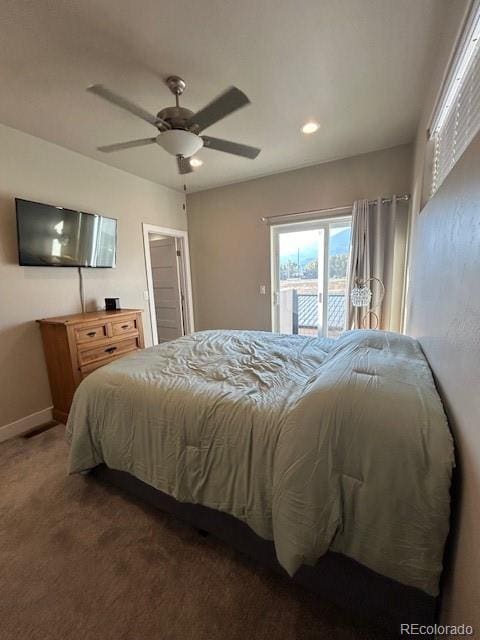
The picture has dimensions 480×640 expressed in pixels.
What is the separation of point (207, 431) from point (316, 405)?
0.54 metres

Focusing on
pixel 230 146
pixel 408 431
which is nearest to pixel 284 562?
pixel 408 431

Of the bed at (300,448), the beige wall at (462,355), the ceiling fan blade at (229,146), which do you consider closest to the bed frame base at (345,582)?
the bed at (300,448)

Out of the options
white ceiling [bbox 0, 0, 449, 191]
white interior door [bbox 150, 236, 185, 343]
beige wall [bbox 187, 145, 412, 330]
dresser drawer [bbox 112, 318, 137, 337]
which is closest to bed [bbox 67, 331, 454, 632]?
dresser drawer [bbox 112, 318, 137, 337]

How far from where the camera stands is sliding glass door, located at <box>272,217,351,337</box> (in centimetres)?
346

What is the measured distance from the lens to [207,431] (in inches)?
48.4

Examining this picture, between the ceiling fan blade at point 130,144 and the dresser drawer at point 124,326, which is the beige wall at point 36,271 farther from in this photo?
the ceiling fan blade at point 130,144

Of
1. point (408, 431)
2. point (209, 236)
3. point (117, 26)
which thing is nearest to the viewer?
point (408, 431)

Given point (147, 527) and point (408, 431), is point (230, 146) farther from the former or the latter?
point (147, 527)

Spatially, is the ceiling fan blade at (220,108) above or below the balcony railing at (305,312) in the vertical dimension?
above

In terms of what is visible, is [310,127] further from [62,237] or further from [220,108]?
[62,237]

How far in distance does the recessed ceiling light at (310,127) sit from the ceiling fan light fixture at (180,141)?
4.04 feet

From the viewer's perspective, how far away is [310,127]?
248 cm

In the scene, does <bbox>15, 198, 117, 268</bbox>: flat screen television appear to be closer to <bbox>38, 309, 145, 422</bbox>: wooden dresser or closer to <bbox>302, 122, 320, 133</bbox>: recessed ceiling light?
<bbox>38, 309, 145, 422</bbox>: wooden dresser

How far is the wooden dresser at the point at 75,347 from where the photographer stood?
2.41 metres
